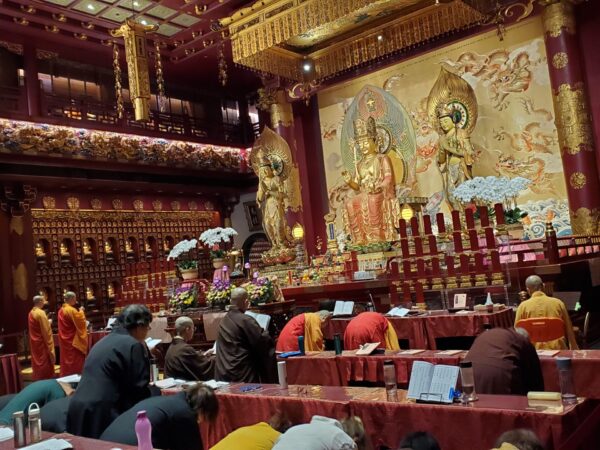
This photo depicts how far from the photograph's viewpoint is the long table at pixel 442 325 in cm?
496

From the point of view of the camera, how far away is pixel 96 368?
2725 millimetres

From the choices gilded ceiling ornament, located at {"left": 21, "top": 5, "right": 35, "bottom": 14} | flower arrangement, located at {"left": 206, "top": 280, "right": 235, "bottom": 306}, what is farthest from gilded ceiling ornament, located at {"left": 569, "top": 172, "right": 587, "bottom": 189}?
gilded ceiling ornament, located at {"left": 21, "top": 5, "right": 35, "bottom": 14}

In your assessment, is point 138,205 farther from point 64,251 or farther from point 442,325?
point 442,325

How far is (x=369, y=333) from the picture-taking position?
453 centimetres

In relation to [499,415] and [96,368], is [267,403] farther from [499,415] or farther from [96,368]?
[499,415]

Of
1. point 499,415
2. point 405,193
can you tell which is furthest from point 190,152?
point 499,415

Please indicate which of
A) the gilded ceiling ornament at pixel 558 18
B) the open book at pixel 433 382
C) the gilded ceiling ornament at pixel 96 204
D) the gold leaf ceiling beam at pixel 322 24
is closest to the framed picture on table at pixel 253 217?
the gilded ceiling ornament at pixel 96 204

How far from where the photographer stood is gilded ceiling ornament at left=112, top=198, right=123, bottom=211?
13.4m

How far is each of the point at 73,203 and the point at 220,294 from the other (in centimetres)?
660

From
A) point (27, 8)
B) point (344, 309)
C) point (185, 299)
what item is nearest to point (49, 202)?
point (27, 8)

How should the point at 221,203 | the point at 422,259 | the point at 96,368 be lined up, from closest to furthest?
1. the point at 96,368
2. the point at 422,259
3. the point at 221,203

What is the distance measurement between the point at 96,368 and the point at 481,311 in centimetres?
348

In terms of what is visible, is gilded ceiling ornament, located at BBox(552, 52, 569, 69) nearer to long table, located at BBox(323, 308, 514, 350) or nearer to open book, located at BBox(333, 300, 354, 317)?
long table, located at BBox(323, 308, 514, 350)

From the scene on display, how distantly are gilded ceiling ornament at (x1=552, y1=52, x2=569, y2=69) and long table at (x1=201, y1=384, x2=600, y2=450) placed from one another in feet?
26.7
